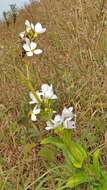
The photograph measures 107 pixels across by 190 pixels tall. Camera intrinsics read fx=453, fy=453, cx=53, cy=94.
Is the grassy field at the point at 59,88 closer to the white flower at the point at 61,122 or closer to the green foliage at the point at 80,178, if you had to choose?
the green foliage at the point at 80,178

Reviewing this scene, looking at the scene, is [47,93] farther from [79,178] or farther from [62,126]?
[79,178]

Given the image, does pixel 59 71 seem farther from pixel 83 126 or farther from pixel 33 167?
pixel 33 167

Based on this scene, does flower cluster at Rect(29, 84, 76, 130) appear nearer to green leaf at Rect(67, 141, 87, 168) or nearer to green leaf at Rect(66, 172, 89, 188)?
green leaf at Rect(67, 141, 87, 168)

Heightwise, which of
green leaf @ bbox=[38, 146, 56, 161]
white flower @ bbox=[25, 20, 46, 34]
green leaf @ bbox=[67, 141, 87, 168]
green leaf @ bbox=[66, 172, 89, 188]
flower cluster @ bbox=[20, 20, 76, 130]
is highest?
white flower @ bbox=[25, 20, 46, 34]

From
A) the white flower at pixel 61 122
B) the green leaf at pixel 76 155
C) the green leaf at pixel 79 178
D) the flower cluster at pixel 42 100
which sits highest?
the flower cluster at pixel 42 100

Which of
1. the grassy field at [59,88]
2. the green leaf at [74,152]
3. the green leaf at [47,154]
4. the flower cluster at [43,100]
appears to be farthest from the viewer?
the grassy field at [59,88]

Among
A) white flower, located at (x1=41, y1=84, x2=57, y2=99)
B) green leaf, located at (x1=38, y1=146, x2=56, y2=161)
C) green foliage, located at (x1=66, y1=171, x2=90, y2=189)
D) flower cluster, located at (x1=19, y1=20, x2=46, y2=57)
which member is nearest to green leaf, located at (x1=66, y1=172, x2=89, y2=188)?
green foliage, located at (x1=66, y1=171, x2=90, y2=189)

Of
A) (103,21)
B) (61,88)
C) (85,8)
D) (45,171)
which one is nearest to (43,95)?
(45,171)

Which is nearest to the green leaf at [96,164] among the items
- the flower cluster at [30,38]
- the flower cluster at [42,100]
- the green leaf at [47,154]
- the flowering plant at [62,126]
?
the flowering plant at [62,126]

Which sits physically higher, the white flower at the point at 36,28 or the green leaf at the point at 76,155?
the white flower at the point at 36,28
